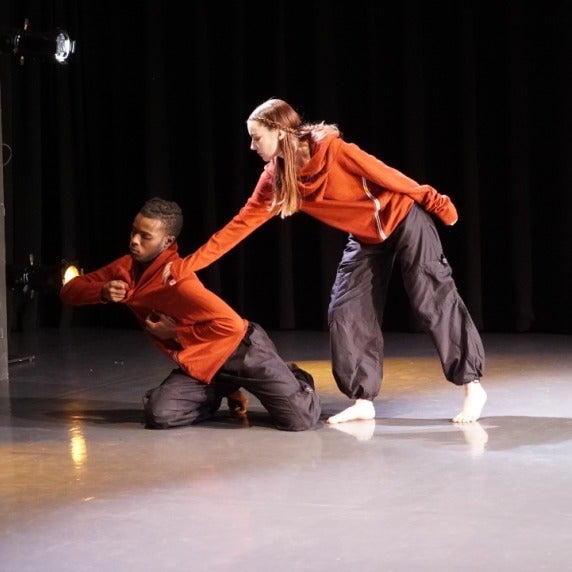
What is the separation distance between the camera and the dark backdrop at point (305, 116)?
224 inches

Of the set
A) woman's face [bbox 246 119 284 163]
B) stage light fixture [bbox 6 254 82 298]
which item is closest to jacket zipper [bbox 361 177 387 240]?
woman's face [bbox 246 119 284 163]

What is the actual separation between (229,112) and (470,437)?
3425 millimetres

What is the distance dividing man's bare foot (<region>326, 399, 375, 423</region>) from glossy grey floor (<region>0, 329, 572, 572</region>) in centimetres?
4

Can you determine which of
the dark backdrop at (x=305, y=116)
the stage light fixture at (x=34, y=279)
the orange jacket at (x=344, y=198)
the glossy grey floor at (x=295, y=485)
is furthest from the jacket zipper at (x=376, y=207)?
the dark backdrop at (x=305, y=116)

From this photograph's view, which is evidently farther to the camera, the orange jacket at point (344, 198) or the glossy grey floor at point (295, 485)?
the orange jacket at point (344, 198)

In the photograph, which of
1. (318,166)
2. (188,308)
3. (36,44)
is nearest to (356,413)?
(188,308)

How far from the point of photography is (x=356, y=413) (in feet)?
11.6

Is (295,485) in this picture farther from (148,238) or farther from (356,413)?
(148,238)

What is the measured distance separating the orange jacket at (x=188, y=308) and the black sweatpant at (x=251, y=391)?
0.04 metres

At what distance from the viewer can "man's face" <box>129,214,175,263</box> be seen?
11.2 ft

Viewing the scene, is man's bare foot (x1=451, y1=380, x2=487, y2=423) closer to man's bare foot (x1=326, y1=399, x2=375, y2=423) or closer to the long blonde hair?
man's bare foot (x1=326, y1=399, x2=375, y2=423)

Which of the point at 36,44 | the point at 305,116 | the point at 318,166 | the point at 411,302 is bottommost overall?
the point at 411,302

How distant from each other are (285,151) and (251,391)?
0.71m

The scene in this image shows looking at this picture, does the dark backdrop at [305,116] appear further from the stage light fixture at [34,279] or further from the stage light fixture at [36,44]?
the stage light fixture at [36,44]
